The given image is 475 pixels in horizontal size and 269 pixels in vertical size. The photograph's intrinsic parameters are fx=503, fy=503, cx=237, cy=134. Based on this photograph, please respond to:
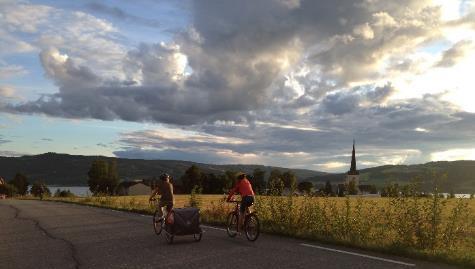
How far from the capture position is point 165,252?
37.8 feet

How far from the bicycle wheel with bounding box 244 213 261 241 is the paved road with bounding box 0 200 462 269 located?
19 cm

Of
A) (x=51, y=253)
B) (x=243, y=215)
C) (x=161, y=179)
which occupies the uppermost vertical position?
(x=161, y=179)

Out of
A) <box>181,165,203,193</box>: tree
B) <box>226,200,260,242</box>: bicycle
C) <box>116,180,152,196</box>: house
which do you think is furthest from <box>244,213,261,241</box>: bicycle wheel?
<box>116,180,152,196</box>: house

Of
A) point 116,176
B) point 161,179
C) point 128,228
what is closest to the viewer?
point 161,179

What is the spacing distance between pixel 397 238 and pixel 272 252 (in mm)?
3596

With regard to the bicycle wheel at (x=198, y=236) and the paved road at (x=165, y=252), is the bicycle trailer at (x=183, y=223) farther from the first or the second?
the paved road at (x=165, y=252)

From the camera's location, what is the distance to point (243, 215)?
14.4m

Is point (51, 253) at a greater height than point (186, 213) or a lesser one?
lesser

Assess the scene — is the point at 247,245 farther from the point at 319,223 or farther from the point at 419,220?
the point at 419,220

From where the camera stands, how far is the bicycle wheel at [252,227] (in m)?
13.5

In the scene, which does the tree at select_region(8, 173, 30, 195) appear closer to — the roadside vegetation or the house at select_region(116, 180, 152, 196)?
the house at select_region(116, 180, 152, 196)

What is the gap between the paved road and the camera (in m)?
9.87

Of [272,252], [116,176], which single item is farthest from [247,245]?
[116,176]

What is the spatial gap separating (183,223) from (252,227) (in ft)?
6.14
